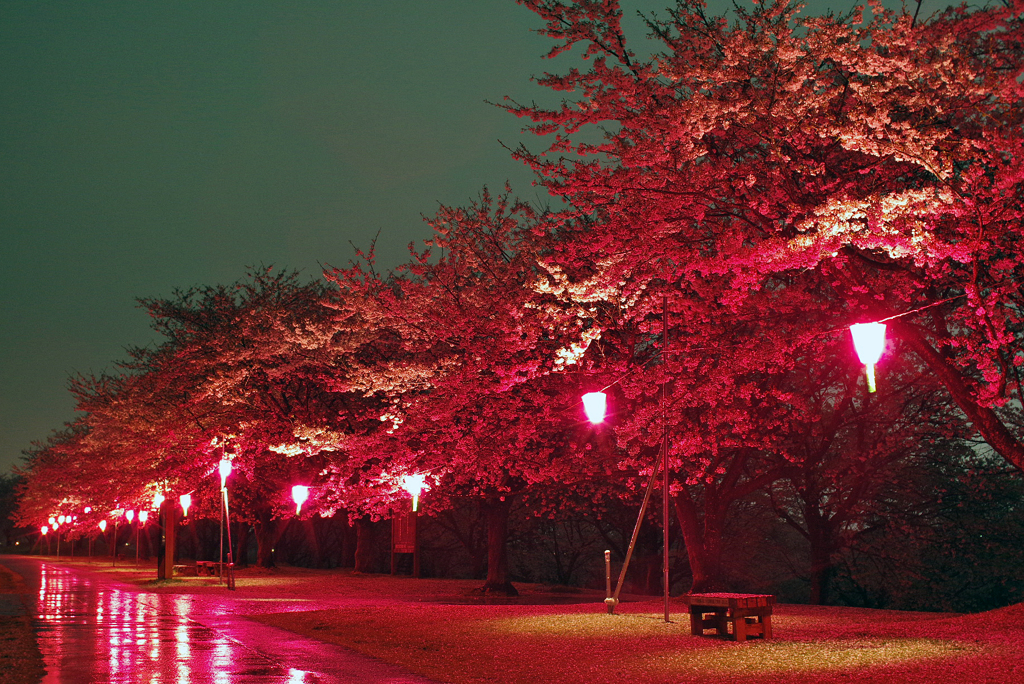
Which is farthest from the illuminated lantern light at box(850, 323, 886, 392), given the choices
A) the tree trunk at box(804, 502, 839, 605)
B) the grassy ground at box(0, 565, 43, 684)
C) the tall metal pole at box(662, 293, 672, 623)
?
A: the tree trunk at box(804, 502, 839, 605)

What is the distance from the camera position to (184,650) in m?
12.5

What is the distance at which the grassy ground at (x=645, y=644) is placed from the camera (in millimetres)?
10211

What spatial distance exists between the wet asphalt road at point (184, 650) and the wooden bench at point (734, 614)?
5240 mm

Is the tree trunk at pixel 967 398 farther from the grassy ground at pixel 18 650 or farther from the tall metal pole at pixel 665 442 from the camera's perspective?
the grassy ground at pixel 18 650

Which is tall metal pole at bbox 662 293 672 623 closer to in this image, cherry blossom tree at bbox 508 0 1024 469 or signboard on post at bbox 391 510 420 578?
cherry blossom tree at bbox 508 0 1024 469

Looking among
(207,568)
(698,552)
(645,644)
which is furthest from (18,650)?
(207,568)

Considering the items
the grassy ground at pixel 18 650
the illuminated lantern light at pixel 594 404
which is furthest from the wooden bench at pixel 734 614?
the grassy ground at pixel 18 650

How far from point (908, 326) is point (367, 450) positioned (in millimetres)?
14314

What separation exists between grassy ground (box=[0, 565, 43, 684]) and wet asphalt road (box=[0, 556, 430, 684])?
0.52 ft

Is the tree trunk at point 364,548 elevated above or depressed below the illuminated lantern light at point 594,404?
below

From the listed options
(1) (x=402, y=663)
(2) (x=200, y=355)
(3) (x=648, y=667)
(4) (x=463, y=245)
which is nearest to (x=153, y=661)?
(1) (x=402, y=663)

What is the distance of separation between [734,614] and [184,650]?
316 inches

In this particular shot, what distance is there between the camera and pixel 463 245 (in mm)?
22766

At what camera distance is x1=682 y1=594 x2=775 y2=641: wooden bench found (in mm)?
13227
